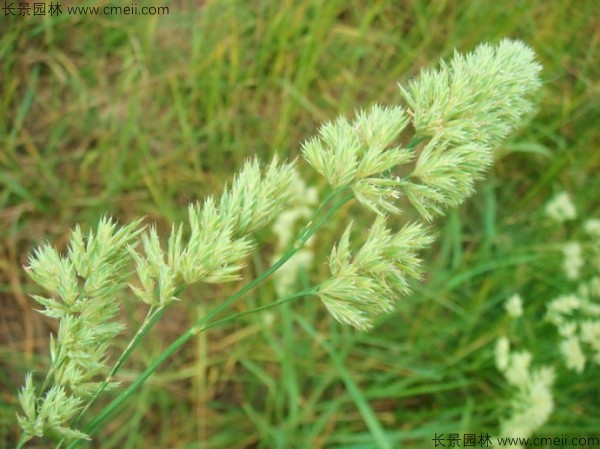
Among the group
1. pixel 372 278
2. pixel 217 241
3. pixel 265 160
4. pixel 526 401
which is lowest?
pixel 526 401

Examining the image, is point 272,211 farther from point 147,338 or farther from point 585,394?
point 585,394

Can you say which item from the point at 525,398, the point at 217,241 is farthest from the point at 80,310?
the point at 525,398

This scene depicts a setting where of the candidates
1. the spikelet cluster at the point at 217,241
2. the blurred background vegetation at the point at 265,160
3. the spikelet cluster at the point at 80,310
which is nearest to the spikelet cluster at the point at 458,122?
the spikelet cluster at the point at 217,241

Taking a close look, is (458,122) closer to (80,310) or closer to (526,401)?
(80,310)

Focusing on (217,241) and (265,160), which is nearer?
(217,241)

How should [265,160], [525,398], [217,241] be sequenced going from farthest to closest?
[265,160] < [525,398] < [217,241]

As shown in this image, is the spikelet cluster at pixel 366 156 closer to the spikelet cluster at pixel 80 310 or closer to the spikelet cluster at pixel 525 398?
the spikelet cluster at pixel 80 310

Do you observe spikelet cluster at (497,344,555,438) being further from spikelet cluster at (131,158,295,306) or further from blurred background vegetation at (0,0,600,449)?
spikelet cluster at (131,158,295,306)
